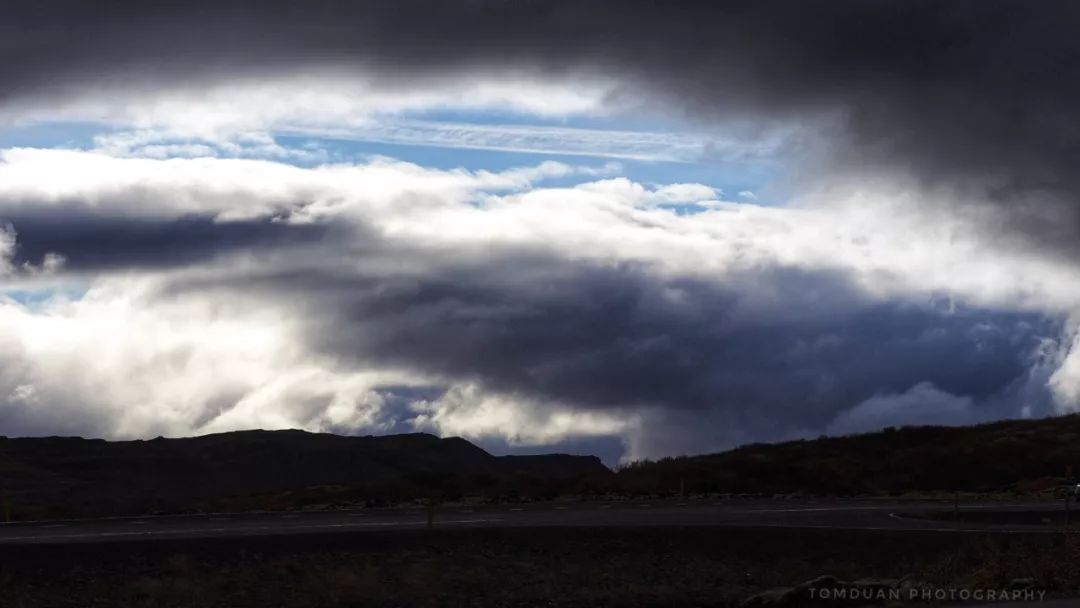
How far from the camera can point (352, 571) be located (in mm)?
32188

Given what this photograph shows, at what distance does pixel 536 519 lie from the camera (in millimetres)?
42875

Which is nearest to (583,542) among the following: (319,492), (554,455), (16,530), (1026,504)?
(16,530)

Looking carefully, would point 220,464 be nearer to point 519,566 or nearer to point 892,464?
point 892,464

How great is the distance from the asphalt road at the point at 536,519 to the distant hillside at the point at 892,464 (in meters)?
15.0

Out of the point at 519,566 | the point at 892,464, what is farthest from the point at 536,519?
the point at 892,464

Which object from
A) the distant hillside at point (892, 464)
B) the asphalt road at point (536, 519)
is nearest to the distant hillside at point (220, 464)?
the distant hillside at point (892, 464)

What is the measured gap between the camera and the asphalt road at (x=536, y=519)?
3994cm

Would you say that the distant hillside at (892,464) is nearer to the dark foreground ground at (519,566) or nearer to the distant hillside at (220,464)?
the dark foreground ground at (519,566)

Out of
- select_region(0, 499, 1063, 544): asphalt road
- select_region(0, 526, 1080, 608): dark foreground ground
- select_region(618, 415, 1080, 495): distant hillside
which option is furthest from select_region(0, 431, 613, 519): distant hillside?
select_region(0, 526, 1080, 608): dark foreground ground

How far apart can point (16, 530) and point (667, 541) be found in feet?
67.2

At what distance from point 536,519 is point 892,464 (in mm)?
42153

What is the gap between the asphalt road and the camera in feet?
131

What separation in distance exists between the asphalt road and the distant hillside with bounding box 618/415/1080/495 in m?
15.0

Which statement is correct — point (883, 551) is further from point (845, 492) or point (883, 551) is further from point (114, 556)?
point (845, 492)
